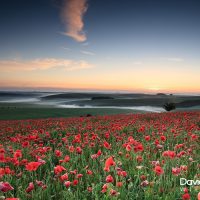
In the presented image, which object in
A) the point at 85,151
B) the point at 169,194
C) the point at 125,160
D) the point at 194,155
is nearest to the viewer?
the point at 169,194

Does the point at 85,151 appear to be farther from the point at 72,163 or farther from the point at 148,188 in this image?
the point at 148,188

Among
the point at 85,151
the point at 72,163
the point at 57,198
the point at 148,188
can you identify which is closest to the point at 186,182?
the point at 148,188

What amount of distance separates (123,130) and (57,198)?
279 inches

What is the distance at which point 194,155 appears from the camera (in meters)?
6.03

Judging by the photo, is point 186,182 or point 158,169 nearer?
point 158,169

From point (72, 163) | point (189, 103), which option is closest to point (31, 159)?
point (72, 163)

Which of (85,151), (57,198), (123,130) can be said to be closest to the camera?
(57,198)

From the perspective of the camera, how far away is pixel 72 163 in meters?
5.74

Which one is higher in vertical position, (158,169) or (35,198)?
(158,169)

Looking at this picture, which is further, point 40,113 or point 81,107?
point 81,107

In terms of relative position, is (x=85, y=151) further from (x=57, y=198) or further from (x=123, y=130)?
(x=123, y=130)

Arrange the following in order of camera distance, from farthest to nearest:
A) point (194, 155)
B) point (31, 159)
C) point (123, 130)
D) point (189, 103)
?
point (189, 103), point (123, 130), point (31, 159), point (194, 155)

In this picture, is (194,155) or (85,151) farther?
(85,151)

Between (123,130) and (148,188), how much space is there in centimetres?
745
